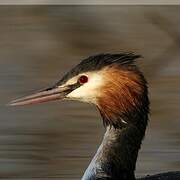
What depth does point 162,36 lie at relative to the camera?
34.5 ft

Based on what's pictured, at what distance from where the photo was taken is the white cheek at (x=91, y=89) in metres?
5.58

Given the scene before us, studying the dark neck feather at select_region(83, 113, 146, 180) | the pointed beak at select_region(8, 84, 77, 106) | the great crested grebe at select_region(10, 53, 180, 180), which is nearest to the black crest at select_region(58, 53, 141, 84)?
the great crested grebe at select_region(10, 53, 180, 180)

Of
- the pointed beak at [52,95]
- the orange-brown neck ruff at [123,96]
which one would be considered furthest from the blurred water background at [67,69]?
the orange-brown neck ruff at [123,96]

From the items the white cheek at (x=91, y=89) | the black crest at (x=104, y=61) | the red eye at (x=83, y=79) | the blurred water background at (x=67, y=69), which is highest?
the black crest at (x=104, y=61)

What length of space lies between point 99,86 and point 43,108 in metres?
3.37

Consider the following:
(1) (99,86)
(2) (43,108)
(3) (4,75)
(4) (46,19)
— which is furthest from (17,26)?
(1) (99,86)

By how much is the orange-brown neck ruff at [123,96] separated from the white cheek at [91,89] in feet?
0.10

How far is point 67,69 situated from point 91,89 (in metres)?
→ 4.16

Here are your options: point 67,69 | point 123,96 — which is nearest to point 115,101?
point 123,96

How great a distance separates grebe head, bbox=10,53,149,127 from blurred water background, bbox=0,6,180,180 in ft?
6.58

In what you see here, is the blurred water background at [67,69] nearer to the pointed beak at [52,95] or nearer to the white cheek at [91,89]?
the pointed beak at [52,95]

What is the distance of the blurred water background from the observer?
784 centimetres

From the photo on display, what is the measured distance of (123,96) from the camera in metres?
5.56

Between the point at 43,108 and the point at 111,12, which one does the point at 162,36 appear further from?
the point at 43,108
